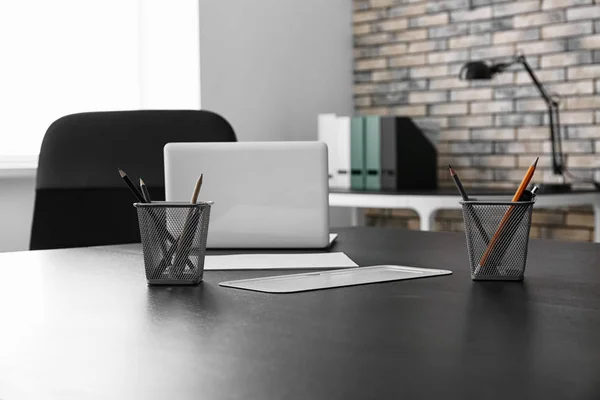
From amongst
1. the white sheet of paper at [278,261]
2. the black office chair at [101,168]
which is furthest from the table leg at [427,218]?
the white sheet of paper at [278,261]

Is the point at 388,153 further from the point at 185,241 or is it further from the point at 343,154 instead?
the point at 185,241

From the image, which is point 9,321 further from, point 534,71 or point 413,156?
point 534,71

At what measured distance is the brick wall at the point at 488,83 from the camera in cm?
352

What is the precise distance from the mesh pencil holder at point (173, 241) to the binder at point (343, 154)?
2.66m

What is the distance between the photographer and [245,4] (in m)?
3.88

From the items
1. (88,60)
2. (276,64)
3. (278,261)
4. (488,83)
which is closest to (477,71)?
(488,83)

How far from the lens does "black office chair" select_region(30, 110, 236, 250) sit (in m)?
1.98

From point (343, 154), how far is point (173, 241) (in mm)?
2710

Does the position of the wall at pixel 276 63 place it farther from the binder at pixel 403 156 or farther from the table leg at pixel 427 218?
the table leg at pixel 427 218


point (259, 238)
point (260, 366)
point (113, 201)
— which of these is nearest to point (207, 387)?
point (260, 366)

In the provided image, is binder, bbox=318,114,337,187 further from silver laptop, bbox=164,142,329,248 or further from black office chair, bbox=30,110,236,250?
silver laptop, bbox=164,142,329,248

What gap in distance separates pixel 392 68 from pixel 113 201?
2.44 meters

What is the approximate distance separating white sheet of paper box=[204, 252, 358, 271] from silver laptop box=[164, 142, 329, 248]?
10 centimetres

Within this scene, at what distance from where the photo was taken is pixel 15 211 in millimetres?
3350
